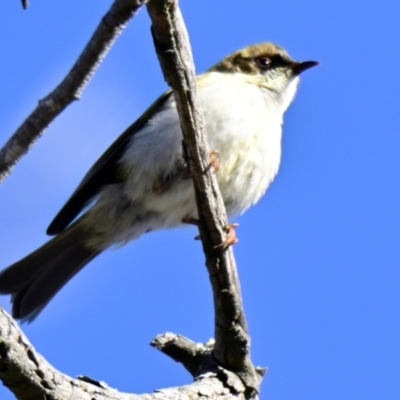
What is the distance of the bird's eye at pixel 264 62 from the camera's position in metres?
→ 7.05

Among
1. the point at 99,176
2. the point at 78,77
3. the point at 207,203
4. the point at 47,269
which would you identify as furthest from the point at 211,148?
the point at 78,77

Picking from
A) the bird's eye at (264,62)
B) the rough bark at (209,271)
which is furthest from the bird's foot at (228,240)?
the bird's eye at (264,62)

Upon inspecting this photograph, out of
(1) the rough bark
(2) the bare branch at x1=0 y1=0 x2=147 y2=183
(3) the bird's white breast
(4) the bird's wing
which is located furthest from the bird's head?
(2) the bare branch at x1=0 y1=0 x2=147 y2=183

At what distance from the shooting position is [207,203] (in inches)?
175

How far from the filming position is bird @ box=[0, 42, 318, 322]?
565 centimetres

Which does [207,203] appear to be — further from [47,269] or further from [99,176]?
[47,269]

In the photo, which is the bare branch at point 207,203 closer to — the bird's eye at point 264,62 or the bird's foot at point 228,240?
the bird's foot at point 228,240

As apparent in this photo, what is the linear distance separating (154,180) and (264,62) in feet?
6.41

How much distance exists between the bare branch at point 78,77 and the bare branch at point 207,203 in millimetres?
523

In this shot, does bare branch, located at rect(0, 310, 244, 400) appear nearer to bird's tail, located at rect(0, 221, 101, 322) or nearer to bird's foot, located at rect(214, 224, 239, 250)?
bird's foot, located at rect(214, 224, 239, 250)

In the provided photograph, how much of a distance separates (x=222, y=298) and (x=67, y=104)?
7.02ft

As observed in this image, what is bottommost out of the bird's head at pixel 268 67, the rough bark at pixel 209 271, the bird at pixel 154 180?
the rough bark at pixel 209 271

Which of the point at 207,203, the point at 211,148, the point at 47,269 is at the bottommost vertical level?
the point at 207,203

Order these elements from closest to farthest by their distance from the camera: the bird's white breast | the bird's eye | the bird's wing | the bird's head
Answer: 1. the bird's white breast
2. the bird's wing
3. the bird's head
4. the bird's eye
